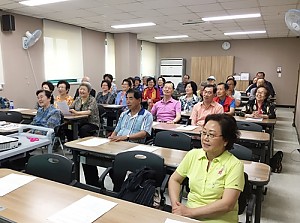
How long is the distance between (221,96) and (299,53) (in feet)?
27.3

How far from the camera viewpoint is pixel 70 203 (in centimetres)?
147

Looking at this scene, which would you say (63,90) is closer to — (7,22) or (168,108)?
(168,108)

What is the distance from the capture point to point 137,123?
3.18 metres

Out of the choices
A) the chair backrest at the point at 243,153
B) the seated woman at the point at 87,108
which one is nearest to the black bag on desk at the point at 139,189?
the chair backrest at the point at 243,153

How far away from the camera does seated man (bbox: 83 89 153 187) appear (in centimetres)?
309

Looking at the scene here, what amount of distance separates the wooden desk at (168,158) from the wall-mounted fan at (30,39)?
4623 millimetres

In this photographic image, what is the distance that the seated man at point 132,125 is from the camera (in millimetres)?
3088

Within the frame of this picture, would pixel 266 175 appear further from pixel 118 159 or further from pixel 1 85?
pixel 1 85

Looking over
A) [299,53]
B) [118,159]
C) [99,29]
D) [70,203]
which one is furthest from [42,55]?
[299,53]

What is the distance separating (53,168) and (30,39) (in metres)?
5.27

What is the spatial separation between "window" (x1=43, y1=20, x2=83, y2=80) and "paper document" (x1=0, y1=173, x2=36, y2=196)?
5.86 metres

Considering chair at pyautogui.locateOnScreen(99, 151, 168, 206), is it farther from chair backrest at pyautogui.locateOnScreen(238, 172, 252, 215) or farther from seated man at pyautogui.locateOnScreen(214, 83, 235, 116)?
seated man at pyautogui.locateOnScreen(214, 83, 235, 116)

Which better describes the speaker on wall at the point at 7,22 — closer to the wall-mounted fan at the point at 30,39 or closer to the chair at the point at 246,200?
the wall-mounted fan at the point at 30,39

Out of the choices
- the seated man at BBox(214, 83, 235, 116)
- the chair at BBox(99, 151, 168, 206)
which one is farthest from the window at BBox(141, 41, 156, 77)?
the chair at BBox(99, 151, 168, 206)
